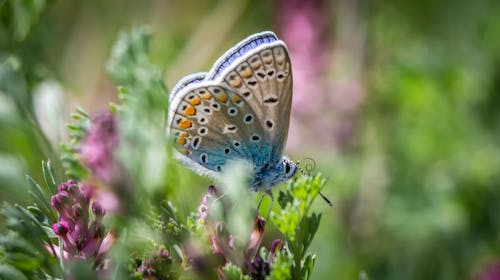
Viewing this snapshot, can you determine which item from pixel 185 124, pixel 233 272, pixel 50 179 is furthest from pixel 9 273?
pixel 185 124

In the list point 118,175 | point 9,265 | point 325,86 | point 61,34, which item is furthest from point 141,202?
point 61,34

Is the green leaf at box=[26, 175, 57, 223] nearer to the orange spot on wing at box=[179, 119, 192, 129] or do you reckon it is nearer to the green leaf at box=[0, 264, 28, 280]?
the green leaf at box=[0, 264, 28, 280]

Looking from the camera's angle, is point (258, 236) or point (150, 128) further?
point (258, 236)

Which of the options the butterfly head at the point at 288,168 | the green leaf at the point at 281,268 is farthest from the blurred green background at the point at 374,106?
the green leaf at the point at 281,268

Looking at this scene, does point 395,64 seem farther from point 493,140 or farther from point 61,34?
point 61,34

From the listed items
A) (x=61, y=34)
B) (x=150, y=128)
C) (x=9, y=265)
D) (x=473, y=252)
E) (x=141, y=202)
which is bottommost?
(x=9, y=265)

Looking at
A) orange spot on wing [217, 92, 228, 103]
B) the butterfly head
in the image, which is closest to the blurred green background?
the butterfly head
